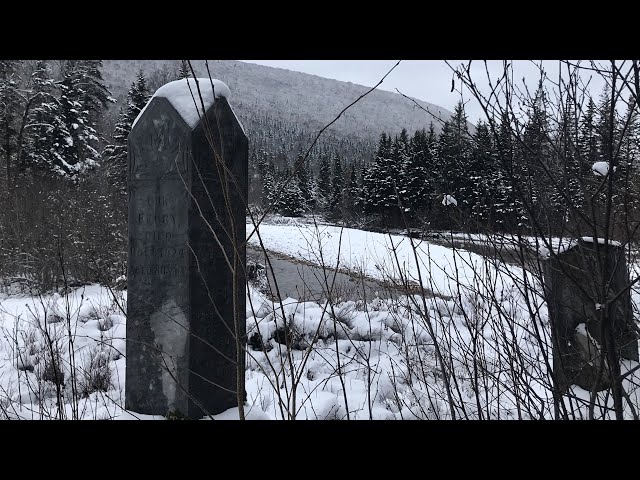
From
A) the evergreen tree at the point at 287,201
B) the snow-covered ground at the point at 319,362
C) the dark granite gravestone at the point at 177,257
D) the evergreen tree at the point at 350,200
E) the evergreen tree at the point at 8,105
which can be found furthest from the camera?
the evergreen tree at the point at 8,105

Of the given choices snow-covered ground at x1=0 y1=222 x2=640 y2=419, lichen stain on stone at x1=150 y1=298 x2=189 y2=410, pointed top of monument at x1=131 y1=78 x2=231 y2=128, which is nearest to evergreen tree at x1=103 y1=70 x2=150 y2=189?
snow-covered ground at x1=0 y1=222 x2=640 y2=419

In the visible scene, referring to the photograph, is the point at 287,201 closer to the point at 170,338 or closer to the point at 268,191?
the point at 268,191

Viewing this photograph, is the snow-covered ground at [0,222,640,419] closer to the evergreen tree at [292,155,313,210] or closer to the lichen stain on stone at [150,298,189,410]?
the lichen stain on stone at [150,298,189,410]

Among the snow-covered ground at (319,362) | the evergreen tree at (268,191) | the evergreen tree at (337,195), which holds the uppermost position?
the evergreen tree at (337,195)

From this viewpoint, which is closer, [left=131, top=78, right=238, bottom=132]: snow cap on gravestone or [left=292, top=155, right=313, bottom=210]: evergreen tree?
[left=292, top=155, right=313, bottom=210]: evergreen tree

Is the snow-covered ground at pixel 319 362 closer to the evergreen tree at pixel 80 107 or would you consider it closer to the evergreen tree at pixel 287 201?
the evergreen tree at pixel 287 201

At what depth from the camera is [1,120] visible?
14.8 metres

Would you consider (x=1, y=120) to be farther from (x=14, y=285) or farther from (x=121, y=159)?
(x=14, y=285)

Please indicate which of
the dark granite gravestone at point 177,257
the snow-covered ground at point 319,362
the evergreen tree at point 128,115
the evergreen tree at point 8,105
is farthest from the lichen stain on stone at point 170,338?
the evergreen tree at point 128,115

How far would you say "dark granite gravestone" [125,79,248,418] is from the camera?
325 cm

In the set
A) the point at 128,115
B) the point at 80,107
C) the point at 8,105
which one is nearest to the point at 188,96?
the point at 8,105

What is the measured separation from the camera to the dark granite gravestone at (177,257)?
10.7ft

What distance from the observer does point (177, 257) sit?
330cm
